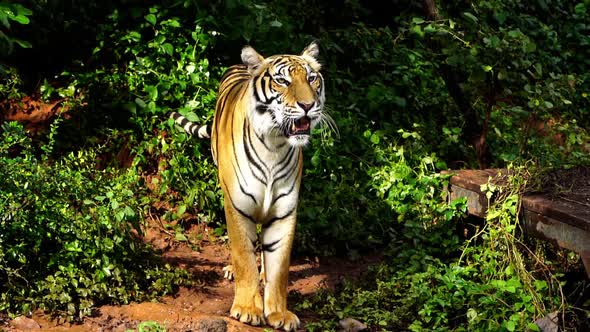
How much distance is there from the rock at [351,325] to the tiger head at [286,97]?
39.7 inches

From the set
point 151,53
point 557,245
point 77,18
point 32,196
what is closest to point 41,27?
point 77,18

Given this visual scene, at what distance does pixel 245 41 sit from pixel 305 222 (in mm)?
1564

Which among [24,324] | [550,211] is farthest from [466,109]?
[24,324]

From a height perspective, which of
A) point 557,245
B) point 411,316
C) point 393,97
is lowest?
point 411,316

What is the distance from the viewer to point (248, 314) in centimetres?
509

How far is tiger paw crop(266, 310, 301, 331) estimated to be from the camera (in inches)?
200

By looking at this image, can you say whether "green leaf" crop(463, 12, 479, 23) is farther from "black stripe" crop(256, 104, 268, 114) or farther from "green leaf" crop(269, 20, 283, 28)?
"black stripe" crop(256, 104, 268, 114)

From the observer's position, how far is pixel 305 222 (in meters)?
6.48

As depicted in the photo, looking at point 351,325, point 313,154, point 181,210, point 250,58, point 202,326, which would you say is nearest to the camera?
point 202,326

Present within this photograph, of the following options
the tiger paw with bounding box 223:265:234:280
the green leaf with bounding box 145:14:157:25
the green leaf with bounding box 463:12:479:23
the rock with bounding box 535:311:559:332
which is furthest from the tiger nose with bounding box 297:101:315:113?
the green leaf with bounding box 145:14:157:25

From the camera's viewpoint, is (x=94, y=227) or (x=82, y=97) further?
(x=82, y=97)

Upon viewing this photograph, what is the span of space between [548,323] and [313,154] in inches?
91.9

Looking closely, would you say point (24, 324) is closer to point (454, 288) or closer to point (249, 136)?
point (249, 136)

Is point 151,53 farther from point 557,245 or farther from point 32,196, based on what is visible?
point 557,245
